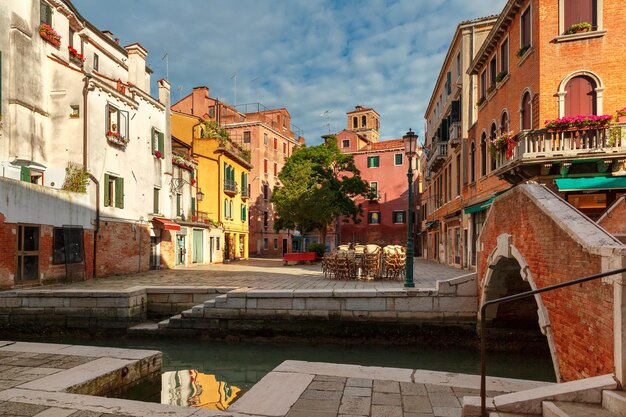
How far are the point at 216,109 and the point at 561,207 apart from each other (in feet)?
118

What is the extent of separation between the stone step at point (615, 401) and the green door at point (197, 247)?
985 inches

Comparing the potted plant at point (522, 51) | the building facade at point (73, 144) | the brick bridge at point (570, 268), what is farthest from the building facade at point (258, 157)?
the brick bridge at point (570, 268)

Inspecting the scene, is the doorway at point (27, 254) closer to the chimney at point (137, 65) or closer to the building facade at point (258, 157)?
the chimney at point (137, 65)

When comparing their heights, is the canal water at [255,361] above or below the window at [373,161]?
below

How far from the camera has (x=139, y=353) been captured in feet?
23.0

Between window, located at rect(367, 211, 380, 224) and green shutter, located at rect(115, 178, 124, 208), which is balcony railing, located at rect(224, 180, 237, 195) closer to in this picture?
green shutter, located at rect(115, 178, 124, 208)

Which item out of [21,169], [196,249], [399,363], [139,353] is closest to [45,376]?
[139,353]

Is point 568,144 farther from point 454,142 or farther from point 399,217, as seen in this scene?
point 399,217

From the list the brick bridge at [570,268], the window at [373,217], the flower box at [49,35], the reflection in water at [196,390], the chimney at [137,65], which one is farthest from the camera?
the window at [373,217]

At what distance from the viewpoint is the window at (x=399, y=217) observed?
43.8 meters

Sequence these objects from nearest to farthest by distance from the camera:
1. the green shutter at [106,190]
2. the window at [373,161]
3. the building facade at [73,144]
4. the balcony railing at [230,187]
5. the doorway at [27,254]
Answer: the doorway at [27,254] < the building facade at [73,144] < the green shutter at [106,190] < the balcony railing at [230,187] < the window at [373,161]

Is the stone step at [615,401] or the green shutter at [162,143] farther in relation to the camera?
the green shutter at [162,143]

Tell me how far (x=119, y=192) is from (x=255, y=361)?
13.4 meters

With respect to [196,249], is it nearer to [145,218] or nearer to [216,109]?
[145,218]
